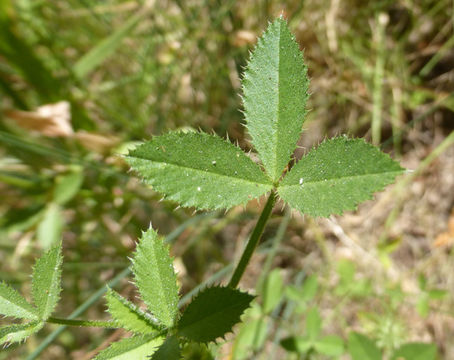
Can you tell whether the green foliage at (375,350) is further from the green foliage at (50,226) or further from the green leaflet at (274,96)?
the green foliage at (50,226)

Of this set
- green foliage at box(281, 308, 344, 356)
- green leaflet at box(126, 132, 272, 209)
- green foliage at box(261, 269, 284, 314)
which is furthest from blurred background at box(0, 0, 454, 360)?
green leaflet at box(126, 132, 272, 209)

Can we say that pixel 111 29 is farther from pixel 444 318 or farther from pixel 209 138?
pixel 444 318

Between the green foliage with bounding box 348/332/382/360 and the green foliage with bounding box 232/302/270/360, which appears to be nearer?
the green foliage with bounding box 348/332/382/360

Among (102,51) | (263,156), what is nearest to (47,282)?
(263,156)

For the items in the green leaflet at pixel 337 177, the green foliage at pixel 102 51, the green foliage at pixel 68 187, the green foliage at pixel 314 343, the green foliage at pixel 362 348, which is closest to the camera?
the green leaflet at pixel 337 177

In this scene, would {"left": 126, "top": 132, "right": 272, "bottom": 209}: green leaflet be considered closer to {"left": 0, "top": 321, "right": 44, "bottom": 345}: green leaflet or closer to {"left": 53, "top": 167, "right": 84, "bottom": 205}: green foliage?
{"left": 0, "top": 321, "right": 44, "bottom": 345}: green leaflet

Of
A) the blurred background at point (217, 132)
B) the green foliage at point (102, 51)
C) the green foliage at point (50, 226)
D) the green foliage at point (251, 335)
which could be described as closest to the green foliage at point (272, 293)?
the green foliage at point (251, 335)

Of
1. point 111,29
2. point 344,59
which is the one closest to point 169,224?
point 111,29

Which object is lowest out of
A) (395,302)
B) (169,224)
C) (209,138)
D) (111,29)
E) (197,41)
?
(395,302)
